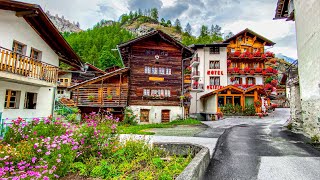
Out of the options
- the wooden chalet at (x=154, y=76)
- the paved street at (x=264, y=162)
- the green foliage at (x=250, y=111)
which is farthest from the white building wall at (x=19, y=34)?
the green foliage at (x=250, y=111)

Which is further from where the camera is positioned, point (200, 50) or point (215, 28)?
point (215, 28)

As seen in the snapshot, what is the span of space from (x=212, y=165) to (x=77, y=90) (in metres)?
19.6

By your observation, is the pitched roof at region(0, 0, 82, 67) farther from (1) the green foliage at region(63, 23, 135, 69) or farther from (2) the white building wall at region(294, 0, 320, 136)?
(1) the green foliage at region(63, 23, 135, 69)

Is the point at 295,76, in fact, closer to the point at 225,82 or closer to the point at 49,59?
the point at 49,59

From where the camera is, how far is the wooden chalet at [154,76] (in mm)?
22516

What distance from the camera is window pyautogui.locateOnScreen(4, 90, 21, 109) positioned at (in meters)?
11.9

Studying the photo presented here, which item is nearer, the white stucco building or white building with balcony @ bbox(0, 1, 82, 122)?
the white stucco building

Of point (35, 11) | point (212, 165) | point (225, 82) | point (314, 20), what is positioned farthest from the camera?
point (225, 82)

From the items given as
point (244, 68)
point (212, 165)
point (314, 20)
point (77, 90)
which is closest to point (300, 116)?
point (314, 20)

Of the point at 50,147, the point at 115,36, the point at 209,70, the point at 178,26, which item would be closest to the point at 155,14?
the point at 178,26

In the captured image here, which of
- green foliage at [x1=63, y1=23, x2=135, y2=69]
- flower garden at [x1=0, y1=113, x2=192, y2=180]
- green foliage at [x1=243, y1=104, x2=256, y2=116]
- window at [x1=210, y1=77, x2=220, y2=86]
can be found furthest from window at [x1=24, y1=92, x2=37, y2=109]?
green foliage at [x1=63, y1=23, x2=135, y2=69]

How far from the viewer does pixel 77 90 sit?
22.3 metres

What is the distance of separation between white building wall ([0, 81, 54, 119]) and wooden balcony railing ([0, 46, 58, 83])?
43.7 inches

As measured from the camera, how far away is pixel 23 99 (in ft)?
41.9
